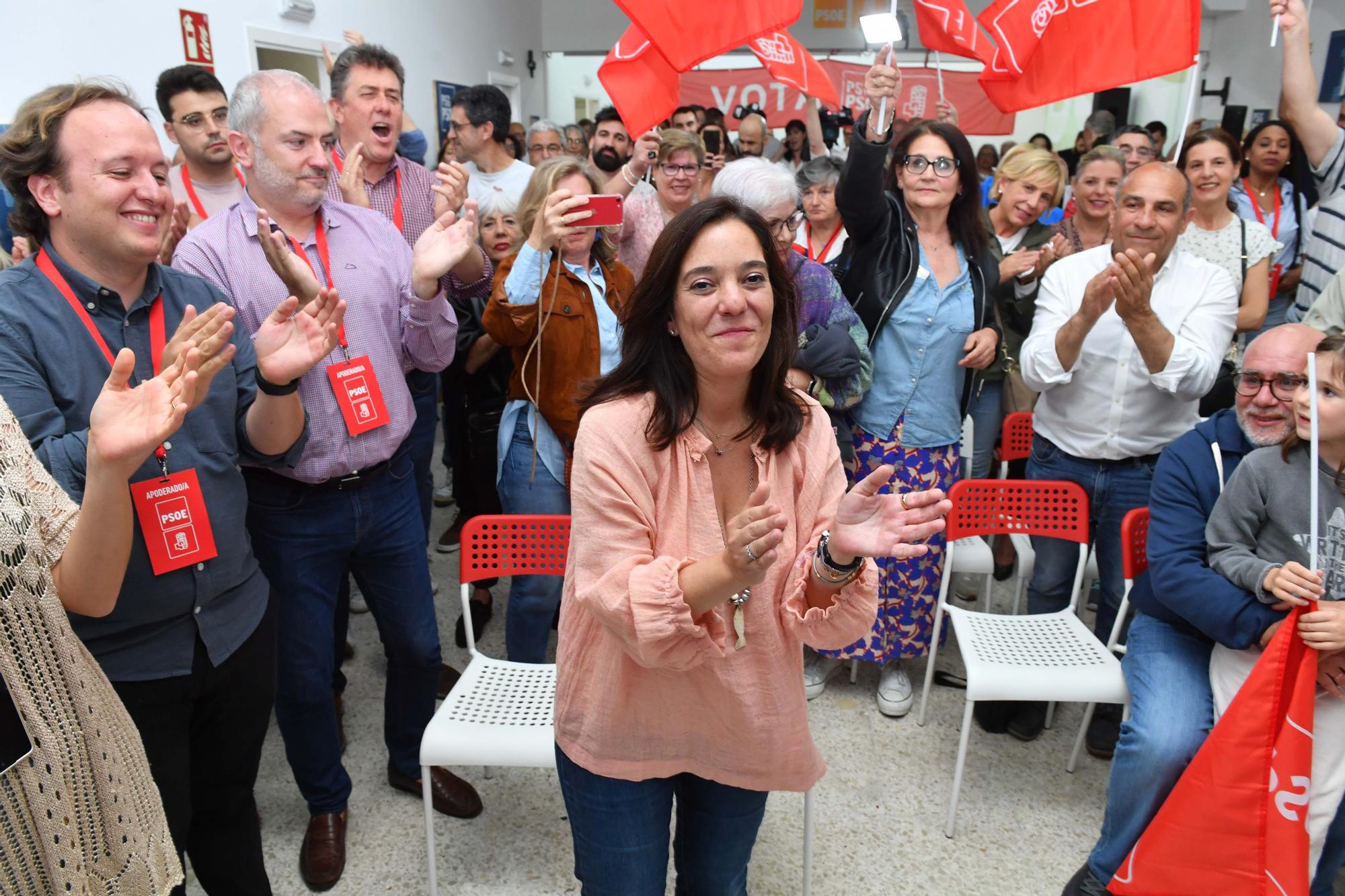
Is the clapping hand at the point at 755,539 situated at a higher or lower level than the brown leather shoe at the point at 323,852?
higher

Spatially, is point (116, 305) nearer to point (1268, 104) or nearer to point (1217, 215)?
point (1217, 215)

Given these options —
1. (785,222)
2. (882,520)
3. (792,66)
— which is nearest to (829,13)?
(792,66)

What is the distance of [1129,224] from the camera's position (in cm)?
255

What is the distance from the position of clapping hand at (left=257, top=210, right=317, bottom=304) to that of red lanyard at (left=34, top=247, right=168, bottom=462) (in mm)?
284

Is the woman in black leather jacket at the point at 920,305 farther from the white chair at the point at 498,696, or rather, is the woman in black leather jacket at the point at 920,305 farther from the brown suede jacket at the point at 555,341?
the white chair at the point at 498,696

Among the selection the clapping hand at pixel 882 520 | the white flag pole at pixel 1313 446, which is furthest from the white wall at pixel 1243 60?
the clapping hand at pixel 882 520

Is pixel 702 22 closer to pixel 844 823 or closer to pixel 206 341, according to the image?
pixel 206 341

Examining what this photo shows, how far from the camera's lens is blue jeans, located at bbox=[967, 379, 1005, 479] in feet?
11.2

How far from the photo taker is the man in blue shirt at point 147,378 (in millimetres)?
1409

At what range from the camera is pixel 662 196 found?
136 inches

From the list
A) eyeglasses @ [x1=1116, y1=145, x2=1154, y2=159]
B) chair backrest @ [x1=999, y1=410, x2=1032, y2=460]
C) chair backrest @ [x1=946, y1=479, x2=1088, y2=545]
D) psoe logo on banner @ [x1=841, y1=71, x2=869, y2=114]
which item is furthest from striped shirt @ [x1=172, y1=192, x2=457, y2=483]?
psoe logo on banner @ [x1=841, y1=71, x2=869, y2=114]

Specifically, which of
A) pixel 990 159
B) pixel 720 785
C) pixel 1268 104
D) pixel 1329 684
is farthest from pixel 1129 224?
pixel 1268 104

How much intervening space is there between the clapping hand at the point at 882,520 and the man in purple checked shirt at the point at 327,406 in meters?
1.26

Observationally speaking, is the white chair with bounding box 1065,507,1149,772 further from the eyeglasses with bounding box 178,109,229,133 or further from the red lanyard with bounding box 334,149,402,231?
the eyeglasses with bounding box 178,109,229,133
